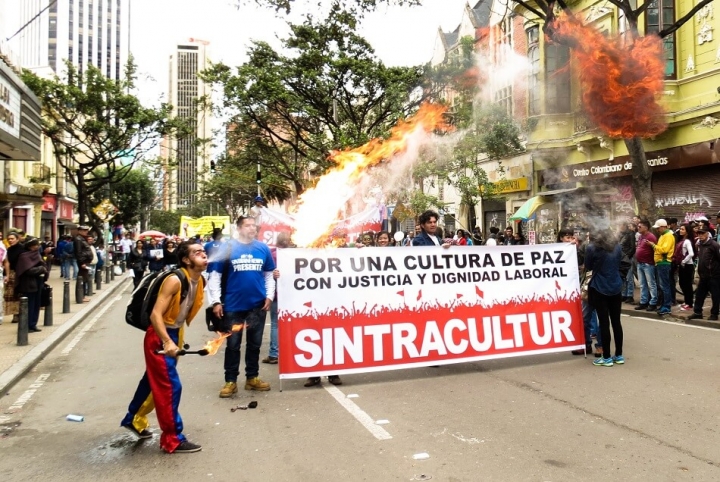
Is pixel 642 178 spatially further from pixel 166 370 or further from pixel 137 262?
pixel 137 262

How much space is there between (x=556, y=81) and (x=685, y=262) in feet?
38.4

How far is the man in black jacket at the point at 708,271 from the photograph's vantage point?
9977 millimetres

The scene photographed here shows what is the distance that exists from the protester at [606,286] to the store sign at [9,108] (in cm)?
1142

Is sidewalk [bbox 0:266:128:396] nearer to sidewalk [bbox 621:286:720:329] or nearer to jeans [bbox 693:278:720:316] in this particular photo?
sidewalk [bbox 621:286:720:329]

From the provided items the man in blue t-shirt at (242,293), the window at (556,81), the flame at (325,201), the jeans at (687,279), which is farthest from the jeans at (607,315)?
the window at (556,81)

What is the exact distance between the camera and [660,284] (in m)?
10.8

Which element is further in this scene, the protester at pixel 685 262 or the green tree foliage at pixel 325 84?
the green tree foliage at pixel 325 84

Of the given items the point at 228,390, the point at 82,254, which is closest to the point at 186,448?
the point at 228,390

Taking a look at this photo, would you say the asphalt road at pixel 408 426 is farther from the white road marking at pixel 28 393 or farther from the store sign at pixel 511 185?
the store sign at pixel 511 185

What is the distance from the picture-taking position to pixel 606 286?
22.1ft

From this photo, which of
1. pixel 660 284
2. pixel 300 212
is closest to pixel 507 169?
pixel 660 284

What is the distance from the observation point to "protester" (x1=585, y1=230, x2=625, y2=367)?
6754 millimetres

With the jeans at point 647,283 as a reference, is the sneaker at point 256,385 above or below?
below

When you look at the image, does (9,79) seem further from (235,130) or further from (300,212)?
(235,130)
